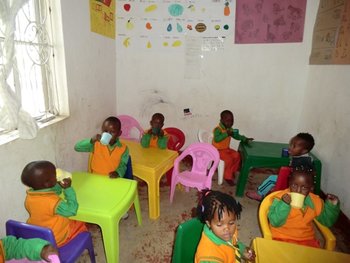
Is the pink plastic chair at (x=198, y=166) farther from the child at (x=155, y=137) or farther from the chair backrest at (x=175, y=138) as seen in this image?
the chair backrest at (x=175, y=138)

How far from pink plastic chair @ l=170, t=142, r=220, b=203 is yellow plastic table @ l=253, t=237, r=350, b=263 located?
152cm

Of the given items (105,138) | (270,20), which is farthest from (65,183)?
(270,20)

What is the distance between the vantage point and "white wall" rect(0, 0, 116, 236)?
185cm

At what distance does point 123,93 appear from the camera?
4.13 m

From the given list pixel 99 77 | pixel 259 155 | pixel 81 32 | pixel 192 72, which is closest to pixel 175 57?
pixel 192 72

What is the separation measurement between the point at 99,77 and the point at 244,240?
2.58 metres

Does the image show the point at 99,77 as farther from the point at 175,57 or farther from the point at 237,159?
the point at 237,159

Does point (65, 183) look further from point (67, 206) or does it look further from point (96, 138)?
point (96, 138)

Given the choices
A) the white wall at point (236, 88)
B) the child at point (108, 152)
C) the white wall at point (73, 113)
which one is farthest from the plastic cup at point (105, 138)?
Result: the white wall at point (236, 88)

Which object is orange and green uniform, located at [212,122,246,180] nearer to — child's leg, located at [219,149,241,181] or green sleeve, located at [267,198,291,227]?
child's leg, located at [219,149,241,181]

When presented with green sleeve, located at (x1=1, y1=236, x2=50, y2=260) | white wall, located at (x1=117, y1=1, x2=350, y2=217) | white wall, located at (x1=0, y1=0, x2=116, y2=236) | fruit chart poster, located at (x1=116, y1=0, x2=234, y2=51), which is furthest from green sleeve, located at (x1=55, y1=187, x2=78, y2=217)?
fruit chart poster, located at (x1=116, y1=0, x2=234, y2=51)

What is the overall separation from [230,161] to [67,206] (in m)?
2.43

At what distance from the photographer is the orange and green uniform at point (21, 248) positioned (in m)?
1.31

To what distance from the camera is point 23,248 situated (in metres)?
1.32
